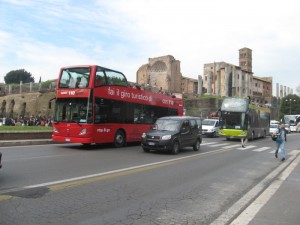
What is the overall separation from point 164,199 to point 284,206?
2.38 metres

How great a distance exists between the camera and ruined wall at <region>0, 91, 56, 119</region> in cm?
6569

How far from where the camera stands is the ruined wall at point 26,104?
6569 cm

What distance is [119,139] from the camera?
1936cm

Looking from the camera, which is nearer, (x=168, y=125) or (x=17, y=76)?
(x=168, y=125)

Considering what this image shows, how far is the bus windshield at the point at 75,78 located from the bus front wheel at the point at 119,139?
3.56 metres

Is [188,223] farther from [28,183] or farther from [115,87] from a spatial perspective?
[115,87]

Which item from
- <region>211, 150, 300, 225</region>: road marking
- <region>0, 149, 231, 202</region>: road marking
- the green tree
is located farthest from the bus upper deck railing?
<region>211, 150, 300, 225</region>: road marking

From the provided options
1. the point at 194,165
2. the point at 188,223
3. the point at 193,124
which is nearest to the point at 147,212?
the point at 188,223

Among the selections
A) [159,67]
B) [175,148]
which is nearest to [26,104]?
[159,67]

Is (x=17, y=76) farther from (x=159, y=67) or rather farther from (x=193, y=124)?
(x=193, y=124)

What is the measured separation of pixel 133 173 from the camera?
1036 cm

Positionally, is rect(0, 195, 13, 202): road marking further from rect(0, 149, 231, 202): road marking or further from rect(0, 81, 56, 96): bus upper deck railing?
rect(0, 81, 56, 96): bus upper deck railing

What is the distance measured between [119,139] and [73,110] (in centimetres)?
328

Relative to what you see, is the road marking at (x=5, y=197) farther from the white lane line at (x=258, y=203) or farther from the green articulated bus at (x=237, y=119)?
the green articulated bus at (x=237, y=119)
